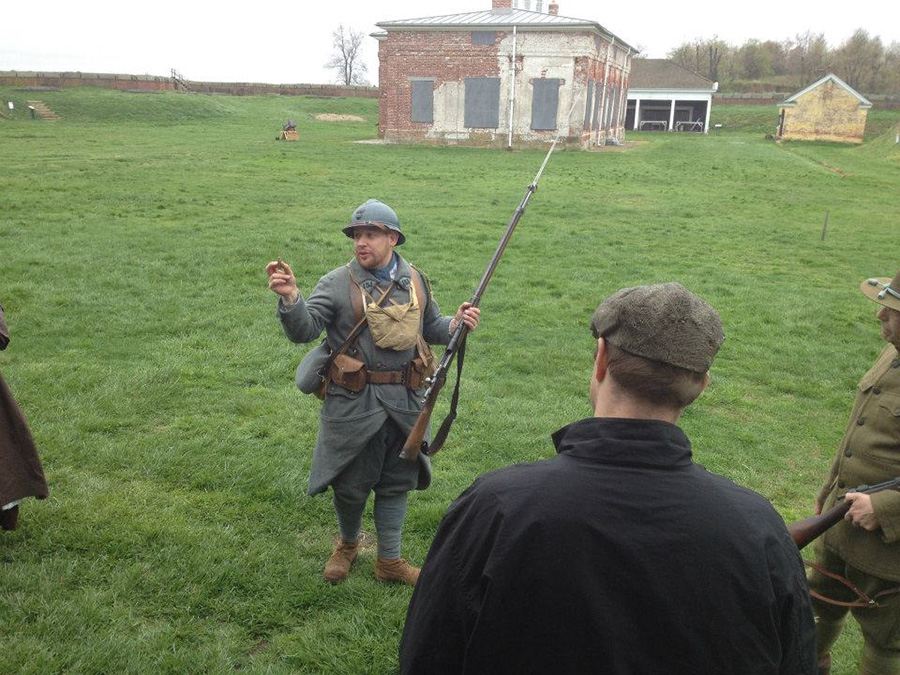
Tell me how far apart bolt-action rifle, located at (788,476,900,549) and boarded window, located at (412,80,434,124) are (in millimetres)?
33777

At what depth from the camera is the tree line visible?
80.6m

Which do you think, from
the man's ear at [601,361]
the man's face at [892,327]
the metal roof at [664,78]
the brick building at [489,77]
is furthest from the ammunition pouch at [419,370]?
the metal roof at [664,78]

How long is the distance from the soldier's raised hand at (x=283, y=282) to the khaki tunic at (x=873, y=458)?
2681 millimetres

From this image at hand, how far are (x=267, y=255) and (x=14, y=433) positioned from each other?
309 inches

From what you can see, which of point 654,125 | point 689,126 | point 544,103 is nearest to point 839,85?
point 689,126

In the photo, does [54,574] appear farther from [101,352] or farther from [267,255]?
[267,255]

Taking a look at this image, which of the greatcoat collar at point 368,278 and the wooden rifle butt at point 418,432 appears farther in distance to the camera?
the greatcoat collar at point 368,278

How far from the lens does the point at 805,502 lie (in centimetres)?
549

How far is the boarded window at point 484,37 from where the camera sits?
109ft

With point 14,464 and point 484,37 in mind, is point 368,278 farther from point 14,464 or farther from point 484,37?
point 484,37

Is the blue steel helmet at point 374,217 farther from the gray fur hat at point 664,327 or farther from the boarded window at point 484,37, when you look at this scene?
the boarded window at point 484,37

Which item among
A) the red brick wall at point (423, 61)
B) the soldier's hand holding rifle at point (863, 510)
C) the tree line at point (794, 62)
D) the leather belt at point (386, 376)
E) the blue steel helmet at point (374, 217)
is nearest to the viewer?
the soldier's hand holding rifle at point (863, 510)

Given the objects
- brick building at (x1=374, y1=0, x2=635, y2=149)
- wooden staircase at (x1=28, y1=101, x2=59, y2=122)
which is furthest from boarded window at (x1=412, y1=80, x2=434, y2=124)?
wooden staircase at (x1=28, y1=101, x2=59, y2=122)

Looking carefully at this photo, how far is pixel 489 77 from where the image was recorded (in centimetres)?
3406
